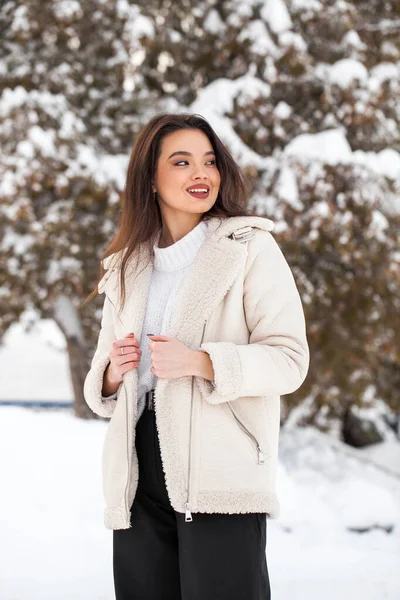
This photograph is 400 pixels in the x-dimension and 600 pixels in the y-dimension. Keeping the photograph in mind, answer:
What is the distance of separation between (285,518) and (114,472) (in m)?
2.89

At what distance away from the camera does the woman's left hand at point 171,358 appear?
163cm

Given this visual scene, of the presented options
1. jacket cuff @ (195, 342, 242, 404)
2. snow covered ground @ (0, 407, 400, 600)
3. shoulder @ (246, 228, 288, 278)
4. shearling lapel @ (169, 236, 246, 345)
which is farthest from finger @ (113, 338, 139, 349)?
snow covered ground @ (0, 407, 400, 600)

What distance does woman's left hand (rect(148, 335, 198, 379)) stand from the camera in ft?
5.36

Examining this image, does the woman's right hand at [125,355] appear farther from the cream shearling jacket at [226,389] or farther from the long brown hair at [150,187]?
the long brown hair at [150,187]

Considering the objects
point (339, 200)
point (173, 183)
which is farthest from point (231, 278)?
point (339, 200)

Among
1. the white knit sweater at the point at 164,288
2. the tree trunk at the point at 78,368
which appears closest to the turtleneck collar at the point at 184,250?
the white knit sweater at the point at 164,288

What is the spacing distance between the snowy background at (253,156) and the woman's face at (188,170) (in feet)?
9.60

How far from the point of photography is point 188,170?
73.5 inches

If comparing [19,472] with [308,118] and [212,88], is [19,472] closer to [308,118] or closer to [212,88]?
[212,88]

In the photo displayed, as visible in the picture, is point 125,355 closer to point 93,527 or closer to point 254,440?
point 254,440

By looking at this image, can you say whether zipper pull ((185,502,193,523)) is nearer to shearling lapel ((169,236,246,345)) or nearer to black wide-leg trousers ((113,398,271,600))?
black wide-leg trousers ((113,398,271,600))

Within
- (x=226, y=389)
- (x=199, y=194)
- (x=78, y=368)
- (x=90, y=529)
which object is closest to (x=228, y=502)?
(x=226, y=389)

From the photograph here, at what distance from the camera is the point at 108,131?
23.1ft

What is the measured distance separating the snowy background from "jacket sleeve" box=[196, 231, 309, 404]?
3.02 metres
